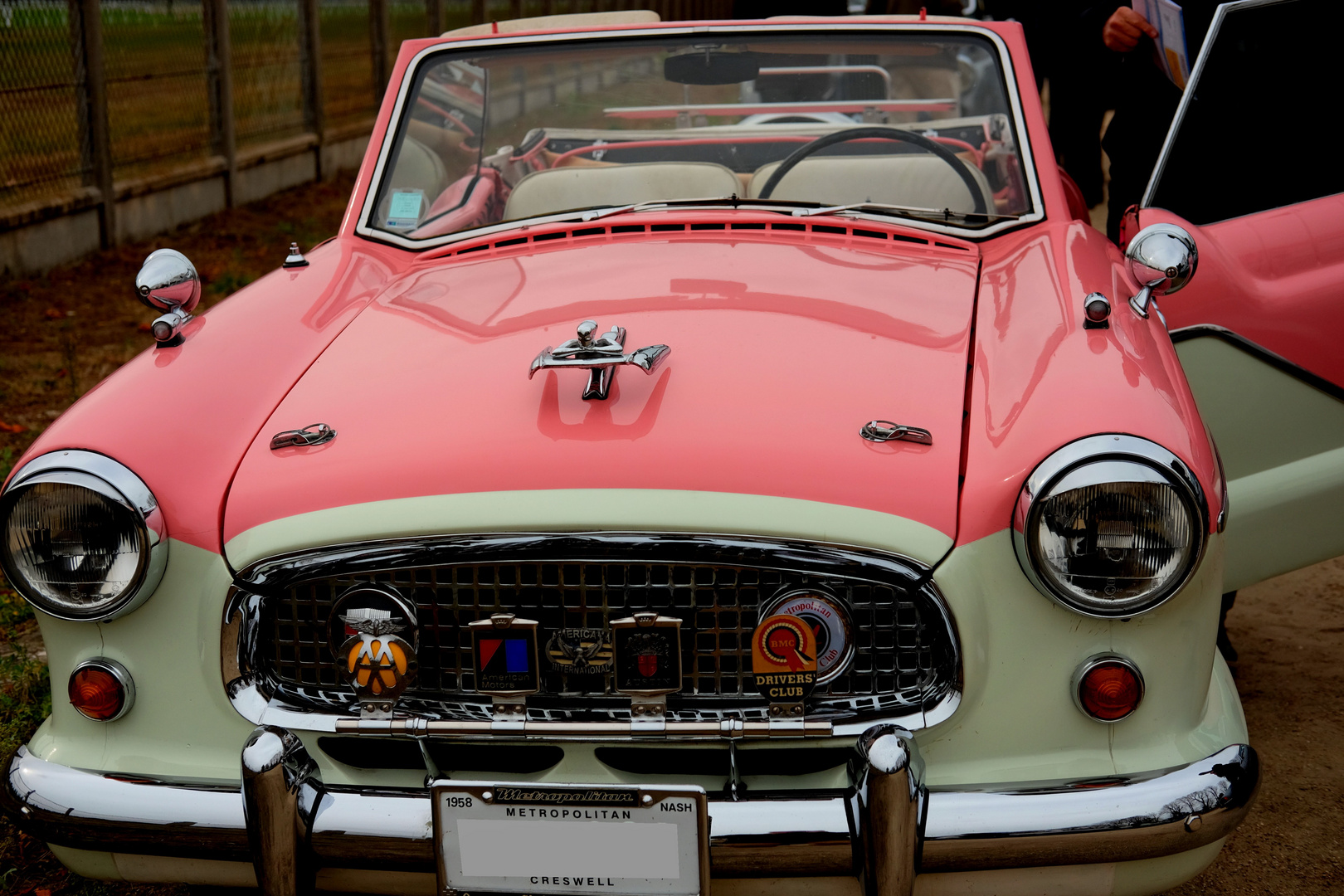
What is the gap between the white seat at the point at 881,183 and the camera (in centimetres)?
315

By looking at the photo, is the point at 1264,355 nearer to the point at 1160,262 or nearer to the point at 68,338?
the point at 1160,262

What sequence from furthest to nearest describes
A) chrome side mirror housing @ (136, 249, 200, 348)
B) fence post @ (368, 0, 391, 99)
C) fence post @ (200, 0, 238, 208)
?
1. fence post @ (368, 0, 391, 99)
2. fence post @ (200, 0, 238, 208)
3. chrome side mirror housing @ (136, 249, 200, 348)

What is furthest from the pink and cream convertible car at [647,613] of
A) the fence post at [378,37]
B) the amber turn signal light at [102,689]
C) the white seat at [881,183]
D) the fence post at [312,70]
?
the fence post at [378,37]

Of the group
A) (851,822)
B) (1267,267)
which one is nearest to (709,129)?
(1267,267)

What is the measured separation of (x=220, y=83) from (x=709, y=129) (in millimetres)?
7238

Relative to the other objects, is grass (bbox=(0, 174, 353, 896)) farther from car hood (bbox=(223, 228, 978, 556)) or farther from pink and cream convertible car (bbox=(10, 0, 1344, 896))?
car hood (bbox=(223, 228, 978, 556))

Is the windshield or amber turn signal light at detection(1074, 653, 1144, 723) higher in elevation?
the windshield

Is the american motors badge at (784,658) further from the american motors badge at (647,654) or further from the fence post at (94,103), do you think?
the fence post at (94,103)

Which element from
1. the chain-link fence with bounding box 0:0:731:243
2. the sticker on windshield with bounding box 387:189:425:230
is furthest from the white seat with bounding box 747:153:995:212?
the chain-link fence with bounding box 0:0:731:243

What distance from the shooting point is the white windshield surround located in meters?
2.98

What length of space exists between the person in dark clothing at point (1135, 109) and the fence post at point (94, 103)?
604 cm

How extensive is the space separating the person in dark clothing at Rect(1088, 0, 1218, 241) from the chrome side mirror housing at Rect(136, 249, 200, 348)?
114 inches

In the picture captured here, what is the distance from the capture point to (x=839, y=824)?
70.2 inches

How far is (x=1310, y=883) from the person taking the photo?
2561 millimetres
